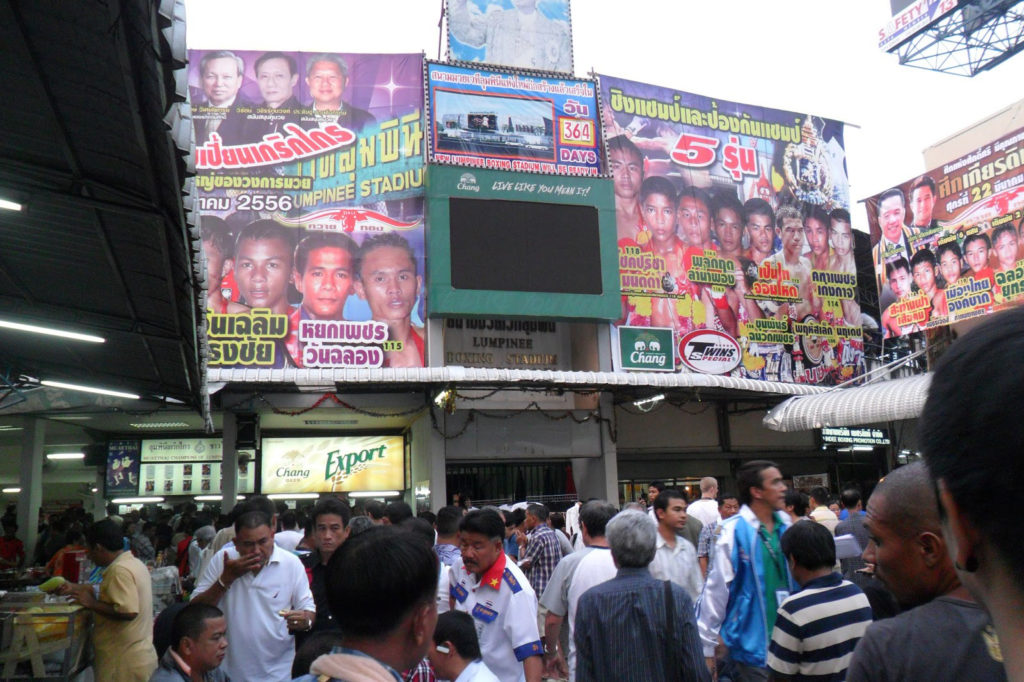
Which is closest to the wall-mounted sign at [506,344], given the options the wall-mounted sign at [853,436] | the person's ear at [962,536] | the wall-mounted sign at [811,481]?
the wall-mounted sign at [853,436]

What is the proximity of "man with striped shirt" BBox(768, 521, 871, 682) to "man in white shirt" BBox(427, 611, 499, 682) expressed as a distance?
4.27 ft

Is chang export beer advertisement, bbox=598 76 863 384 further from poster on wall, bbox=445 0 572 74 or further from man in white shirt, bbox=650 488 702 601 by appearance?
man in white shirt, bbox=650 488 702 601

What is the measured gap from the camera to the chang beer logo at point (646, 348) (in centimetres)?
2095

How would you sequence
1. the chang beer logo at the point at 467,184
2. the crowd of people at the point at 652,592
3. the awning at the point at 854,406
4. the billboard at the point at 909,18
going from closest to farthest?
the crowd of people at the point at 652,592 → the awning at the point at 854,406 → the chang beer logo at the point at 467,184 → the billboard at the point at 909,18

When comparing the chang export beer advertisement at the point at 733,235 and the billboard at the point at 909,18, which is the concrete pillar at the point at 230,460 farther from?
the billboard at the point at 909,18

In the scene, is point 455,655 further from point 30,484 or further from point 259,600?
point 30,484

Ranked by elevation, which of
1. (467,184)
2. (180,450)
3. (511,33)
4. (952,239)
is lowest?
(180,450)

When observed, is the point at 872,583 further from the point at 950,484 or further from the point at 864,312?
the point at 864,312

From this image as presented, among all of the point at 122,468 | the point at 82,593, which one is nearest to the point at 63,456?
the point at 122,468

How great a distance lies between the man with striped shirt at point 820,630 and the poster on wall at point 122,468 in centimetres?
2001

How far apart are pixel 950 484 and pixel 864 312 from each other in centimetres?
2862

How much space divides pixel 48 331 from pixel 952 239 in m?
17.8

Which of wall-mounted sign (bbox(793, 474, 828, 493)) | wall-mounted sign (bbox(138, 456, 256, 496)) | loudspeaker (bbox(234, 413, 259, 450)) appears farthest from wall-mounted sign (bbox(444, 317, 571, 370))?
wall-mounted sign (bbox(793, 474, 828, 493))

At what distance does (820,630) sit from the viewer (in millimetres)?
3766
